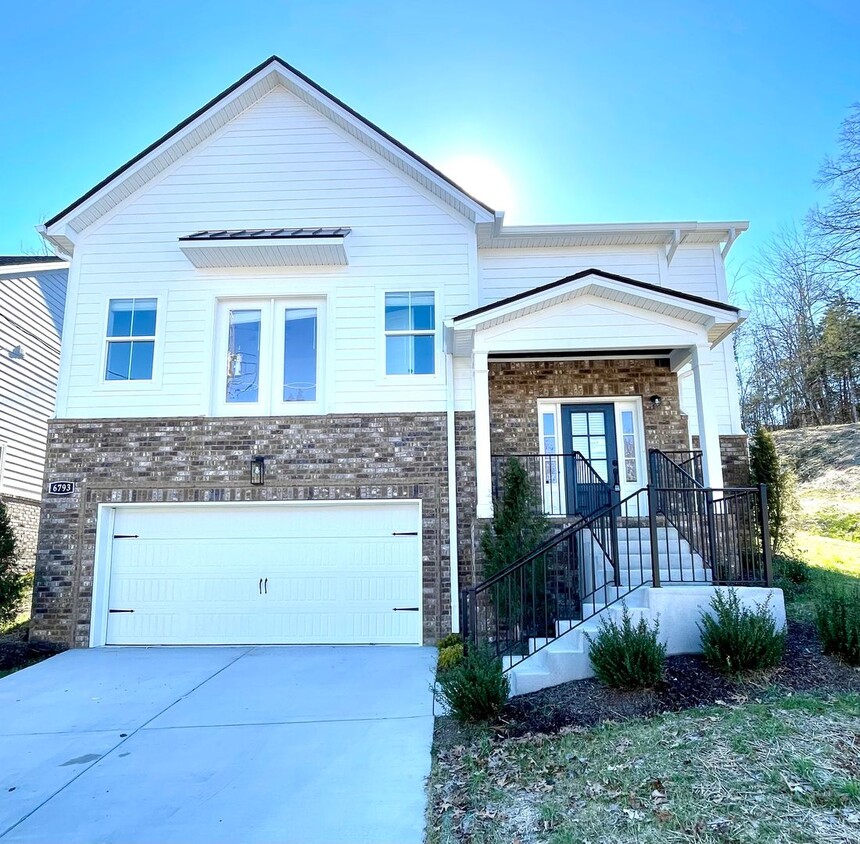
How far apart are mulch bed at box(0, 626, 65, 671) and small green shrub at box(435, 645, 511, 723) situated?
644 cm

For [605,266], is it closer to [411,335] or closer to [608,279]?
[608,279]

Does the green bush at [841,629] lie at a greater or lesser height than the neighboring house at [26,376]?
lesser

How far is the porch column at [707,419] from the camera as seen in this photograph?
8297mm

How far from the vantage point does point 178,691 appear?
6883 millimetres

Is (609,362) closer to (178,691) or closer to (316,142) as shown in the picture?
(316,142)

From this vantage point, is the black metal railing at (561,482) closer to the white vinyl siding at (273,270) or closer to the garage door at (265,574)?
the white vinyl siding at (273,270)

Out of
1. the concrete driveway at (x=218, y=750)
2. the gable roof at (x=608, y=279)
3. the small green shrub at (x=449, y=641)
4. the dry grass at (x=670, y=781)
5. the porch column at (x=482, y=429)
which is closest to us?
the dry grass at (x=670, y=781)

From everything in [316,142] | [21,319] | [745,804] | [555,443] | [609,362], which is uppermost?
[316,142]

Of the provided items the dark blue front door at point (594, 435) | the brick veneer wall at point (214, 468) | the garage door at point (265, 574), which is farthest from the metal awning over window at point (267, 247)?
the dark blue front door at point (594, 435)

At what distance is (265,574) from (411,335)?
4.28 metres

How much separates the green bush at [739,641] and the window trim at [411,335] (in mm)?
5303

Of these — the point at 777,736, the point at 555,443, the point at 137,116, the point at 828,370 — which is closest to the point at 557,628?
the point at 777,736

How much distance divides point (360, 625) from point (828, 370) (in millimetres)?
20934

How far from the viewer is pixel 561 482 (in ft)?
32.0
